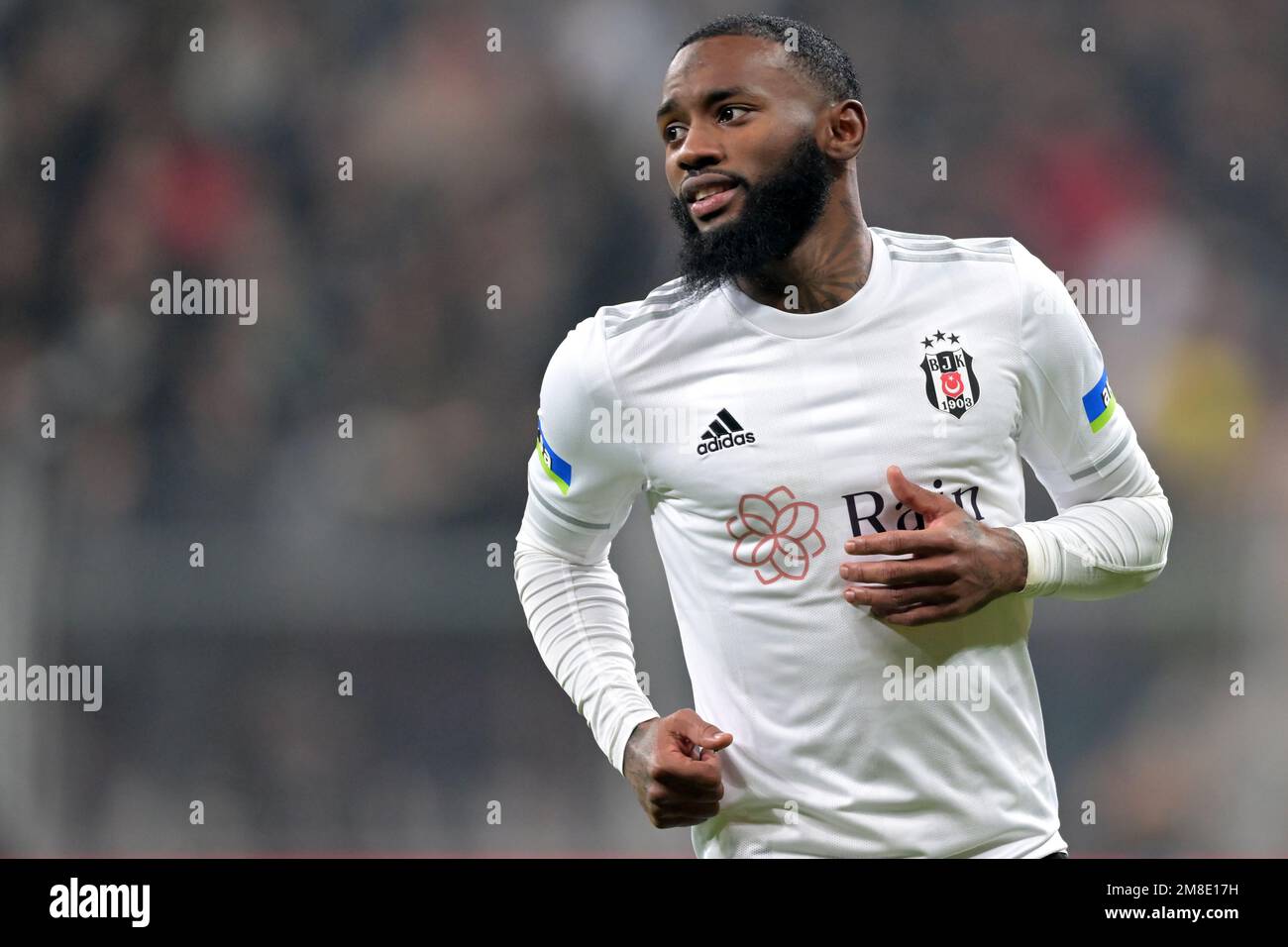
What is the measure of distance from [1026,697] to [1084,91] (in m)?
2.82

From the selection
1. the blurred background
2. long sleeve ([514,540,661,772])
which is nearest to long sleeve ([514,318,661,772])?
long sleeve ([514,540,661,772])

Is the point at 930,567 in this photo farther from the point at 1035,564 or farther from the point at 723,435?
the point at 723,435

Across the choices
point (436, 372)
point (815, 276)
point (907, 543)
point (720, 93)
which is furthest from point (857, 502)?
point (436, 372)

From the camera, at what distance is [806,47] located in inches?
105

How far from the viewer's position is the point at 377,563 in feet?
14.4

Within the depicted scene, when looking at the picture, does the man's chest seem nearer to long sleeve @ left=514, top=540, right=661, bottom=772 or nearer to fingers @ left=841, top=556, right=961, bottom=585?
fingers @ left=841, top=556, right=961, bottom=585

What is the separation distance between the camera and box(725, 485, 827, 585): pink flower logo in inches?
96.2

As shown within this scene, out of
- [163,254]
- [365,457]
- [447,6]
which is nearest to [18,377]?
[163,254]

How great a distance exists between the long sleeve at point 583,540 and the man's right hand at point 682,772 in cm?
14

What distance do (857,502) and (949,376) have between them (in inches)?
10.8

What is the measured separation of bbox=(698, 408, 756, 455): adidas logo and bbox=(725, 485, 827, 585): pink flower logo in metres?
0.10

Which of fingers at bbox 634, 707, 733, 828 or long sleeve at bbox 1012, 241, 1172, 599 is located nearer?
fingers at bbox 634, 707, 733, 828

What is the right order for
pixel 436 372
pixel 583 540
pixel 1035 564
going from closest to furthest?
pixel 1035 564 → pixel 583 540 → pixel 436 372
